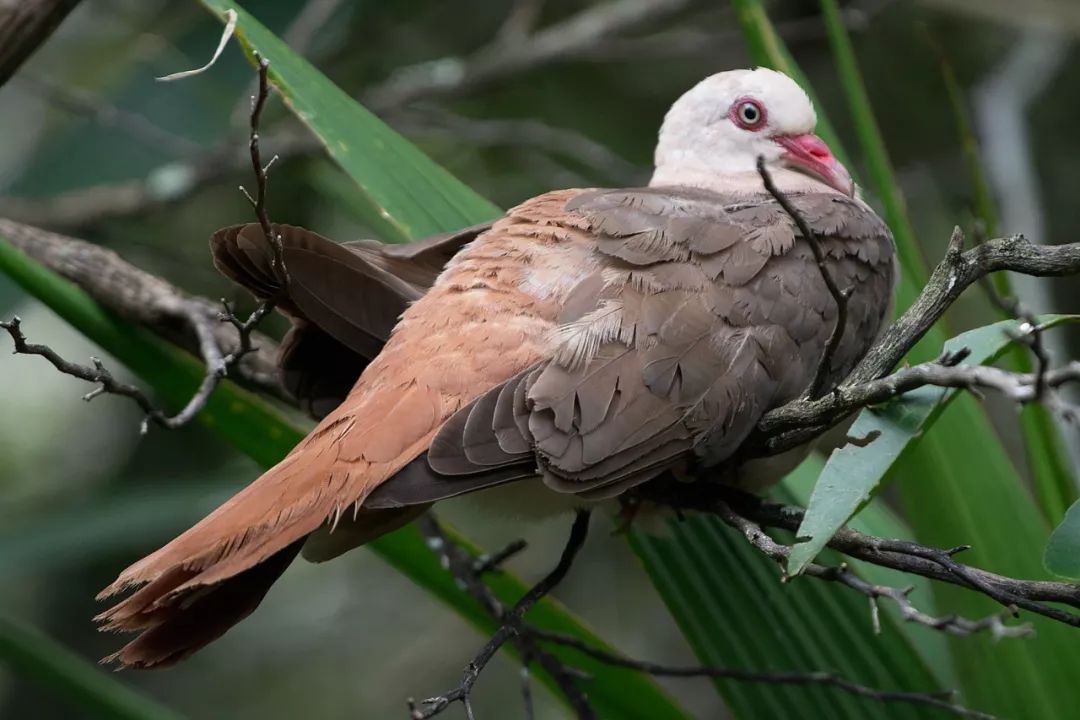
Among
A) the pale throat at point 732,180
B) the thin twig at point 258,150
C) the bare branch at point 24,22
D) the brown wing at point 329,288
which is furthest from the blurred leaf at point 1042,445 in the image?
the bare branch at point 24,22

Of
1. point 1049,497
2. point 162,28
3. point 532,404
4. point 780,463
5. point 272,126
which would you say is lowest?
point 1049,497

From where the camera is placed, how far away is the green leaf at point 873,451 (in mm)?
1154

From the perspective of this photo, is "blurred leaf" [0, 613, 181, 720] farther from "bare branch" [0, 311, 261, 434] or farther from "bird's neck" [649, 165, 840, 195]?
"bird's neck" [649, 165, 840, 195]

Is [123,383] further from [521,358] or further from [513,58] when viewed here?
[513,58]

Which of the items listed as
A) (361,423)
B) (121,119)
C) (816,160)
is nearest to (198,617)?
(361,423)

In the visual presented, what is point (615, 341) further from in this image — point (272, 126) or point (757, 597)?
point (272, 126)

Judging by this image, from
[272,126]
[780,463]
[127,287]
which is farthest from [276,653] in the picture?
[780,463]

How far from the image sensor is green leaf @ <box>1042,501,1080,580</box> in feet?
3.86

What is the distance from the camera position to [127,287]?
1914mm

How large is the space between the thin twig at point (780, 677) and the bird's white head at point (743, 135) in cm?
88

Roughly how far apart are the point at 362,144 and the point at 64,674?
1.01 meters

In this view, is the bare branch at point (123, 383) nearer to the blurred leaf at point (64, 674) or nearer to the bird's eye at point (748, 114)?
the blurred leaf at point (64, 674)

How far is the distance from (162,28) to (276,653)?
7.30ft

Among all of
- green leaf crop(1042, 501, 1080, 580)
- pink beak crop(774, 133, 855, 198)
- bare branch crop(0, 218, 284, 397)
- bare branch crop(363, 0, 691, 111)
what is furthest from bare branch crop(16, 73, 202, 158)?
green leaf crop(1042, 501, 1080, 580)
